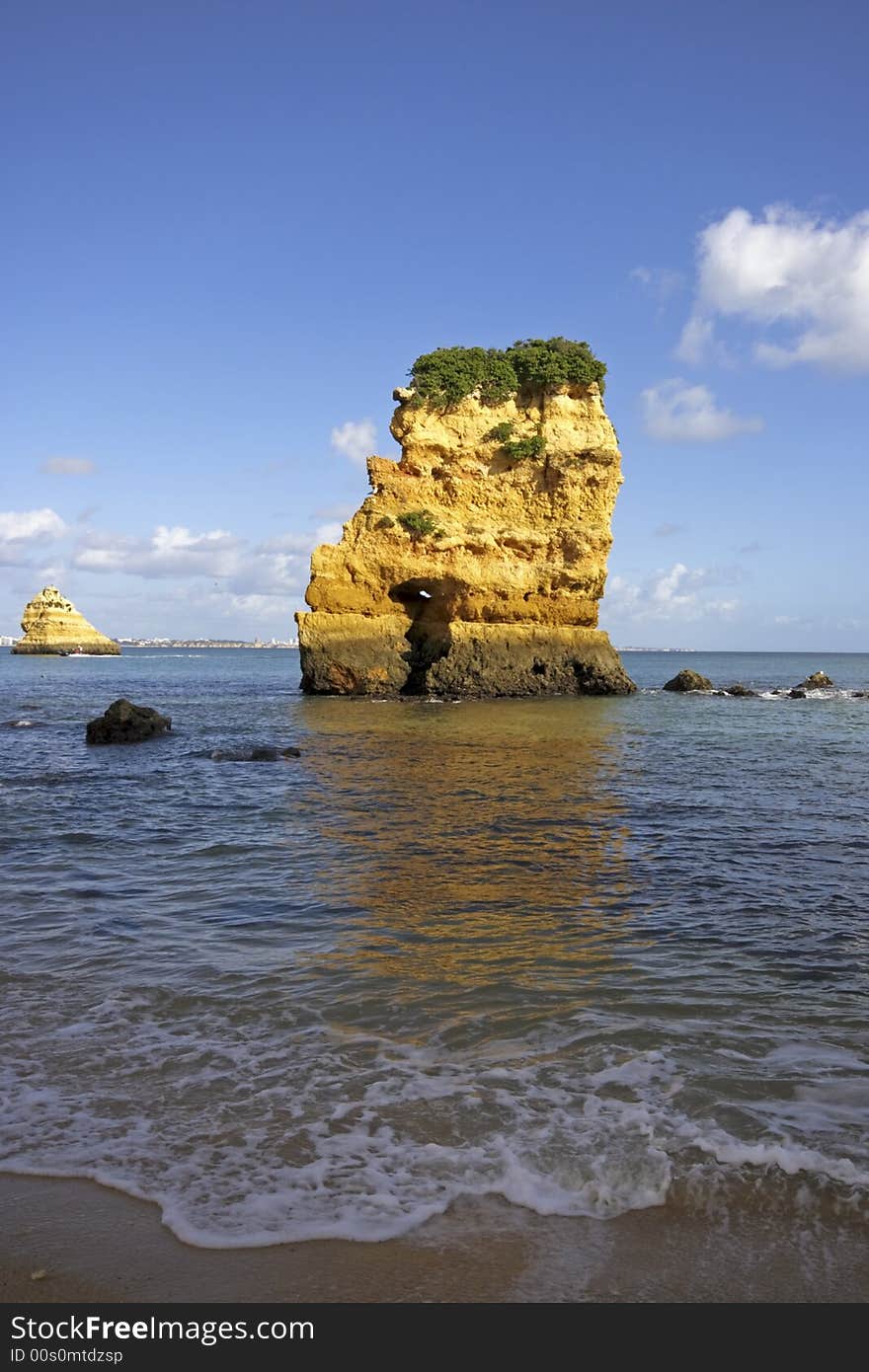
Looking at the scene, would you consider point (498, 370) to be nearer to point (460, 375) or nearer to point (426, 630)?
point (460, 375)

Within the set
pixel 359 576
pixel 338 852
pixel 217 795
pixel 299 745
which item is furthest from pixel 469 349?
pixel 338 852

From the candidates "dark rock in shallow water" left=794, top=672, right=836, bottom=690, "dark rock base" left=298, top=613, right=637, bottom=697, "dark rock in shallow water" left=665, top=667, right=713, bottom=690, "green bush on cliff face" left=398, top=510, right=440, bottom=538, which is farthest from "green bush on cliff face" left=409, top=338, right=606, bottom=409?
"dark rock in shallow water" left=794, top=672, right=836, bottom=690

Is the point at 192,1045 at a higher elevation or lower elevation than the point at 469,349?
lower

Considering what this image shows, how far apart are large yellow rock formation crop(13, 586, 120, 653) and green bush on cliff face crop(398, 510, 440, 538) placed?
75.5m

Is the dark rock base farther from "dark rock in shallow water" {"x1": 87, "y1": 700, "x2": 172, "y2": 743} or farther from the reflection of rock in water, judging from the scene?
the reflection of rock in water

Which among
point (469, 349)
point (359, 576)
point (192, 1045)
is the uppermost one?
point (469, 349)

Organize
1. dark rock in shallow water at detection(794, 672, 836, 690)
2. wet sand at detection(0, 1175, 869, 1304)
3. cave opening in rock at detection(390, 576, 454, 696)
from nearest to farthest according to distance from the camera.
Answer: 1. wet sand at detection(0, 1175, 869, 1304)
2. cave opening in rock at detection(390, 576, 454, 696)
3. dark rock in shallow water at detection(794, 672, 836, 690)

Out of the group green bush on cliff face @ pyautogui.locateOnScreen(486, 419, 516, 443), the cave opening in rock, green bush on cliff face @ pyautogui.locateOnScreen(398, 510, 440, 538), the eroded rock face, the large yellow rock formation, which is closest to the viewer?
green bush on cliff face @ pyautogui.locateOnScreen(398, 510, 440, 538)

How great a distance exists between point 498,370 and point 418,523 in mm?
7551

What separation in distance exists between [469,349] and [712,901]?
31.7m

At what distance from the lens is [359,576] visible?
110 ft

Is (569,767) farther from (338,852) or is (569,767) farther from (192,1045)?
(192,1045)

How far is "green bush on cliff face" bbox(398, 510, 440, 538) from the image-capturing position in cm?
3300
